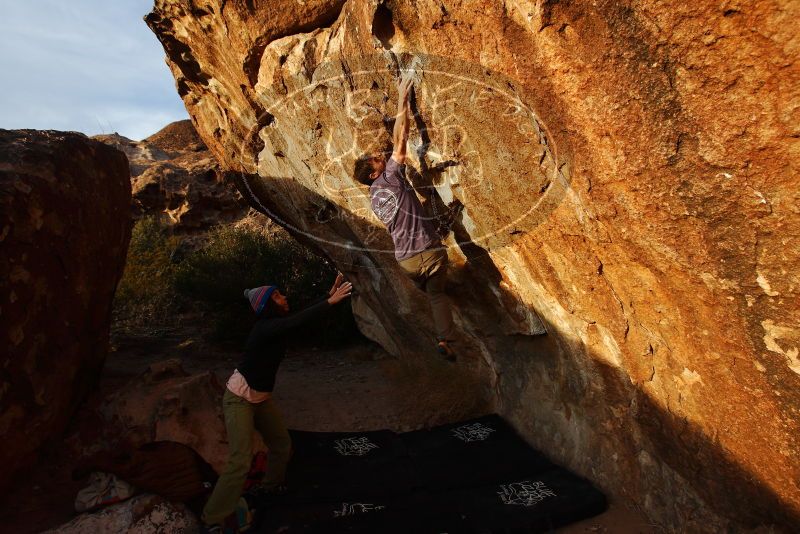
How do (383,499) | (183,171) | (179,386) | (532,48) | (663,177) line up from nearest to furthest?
(663,177) < (532,48) < (383,499) < (179,386) < (183,171)

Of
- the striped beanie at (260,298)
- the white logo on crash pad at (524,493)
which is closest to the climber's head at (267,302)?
the striped beanie at (260,298)

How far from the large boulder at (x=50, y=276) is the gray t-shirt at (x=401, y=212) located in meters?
2.77

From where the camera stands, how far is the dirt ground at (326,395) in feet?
12.8

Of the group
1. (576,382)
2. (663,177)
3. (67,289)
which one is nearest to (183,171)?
(67,289)

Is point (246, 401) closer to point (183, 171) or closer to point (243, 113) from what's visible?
point (243, 113)

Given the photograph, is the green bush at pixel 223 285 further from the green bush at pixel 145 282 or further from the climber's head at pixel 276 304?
the climber's head at pixel 276 304

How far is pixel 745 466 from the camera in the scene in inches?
116

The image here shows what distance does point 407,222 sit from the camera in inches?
164

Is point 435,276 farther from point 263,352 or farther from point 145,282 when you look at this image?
point 145,282

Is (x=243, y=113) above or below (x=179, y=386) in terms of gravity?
above

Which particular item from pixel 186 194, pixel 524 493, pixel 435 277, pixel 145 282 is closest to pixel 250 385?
pixel 435 277

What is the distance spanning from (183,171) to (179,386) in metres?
8.75

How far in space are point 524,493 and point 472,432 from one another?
1232 millimetres

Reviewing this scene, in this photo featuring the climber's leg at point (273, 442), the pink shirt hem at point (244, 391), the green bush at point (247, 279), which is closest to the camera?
the pink shirt hem at point (244, 391)
